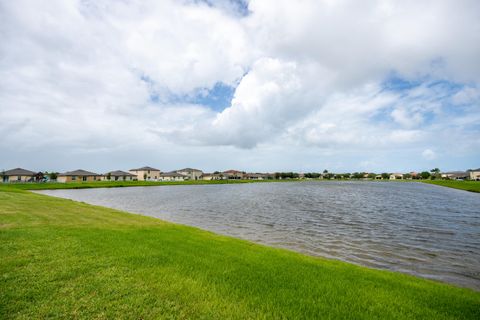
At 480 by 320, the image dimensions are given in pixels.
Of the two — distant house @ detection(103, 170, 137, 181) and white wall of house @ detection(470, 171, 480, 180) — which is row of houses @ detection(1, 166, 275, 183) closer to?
distant house @ detection(103, 170, 137, 181)

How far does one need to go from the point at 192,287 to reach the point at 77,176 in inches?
4788

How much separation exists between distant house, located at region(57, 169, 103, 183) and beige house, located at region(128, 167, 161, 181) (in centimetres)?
2952

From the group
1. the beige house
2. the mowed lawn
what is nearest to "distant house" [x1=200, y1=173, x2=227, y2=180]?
the beige house

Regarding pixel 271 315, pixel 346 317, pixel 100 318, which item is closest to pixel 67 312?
pixel 100 318

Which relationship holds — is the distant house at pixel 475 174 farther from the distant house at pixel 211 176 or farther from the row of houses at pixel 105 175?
the row of houses at pixel 105 175

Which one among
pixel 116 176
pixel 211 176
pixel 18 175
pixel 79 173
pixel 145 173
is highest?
pixel 145 173

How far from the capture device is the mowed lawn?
17.6 feet

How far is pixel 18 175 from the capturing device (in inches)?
3654

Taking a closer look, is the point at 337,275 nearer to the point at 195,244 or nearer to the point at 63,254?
the point at 195,244

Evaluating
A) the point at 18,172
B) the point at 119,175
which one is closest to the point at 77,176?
the point at 18,172

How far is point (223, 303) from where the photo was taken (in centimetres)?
572

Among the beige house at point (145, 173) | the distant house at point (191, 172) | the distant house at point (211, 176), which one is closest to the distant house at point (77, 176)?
the beige house at point (145, 173)

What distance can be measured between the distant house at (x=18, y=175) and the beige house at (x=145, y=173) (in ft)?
169

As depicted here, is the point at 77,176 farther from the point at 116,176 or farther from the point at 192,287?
the point at 192,287
